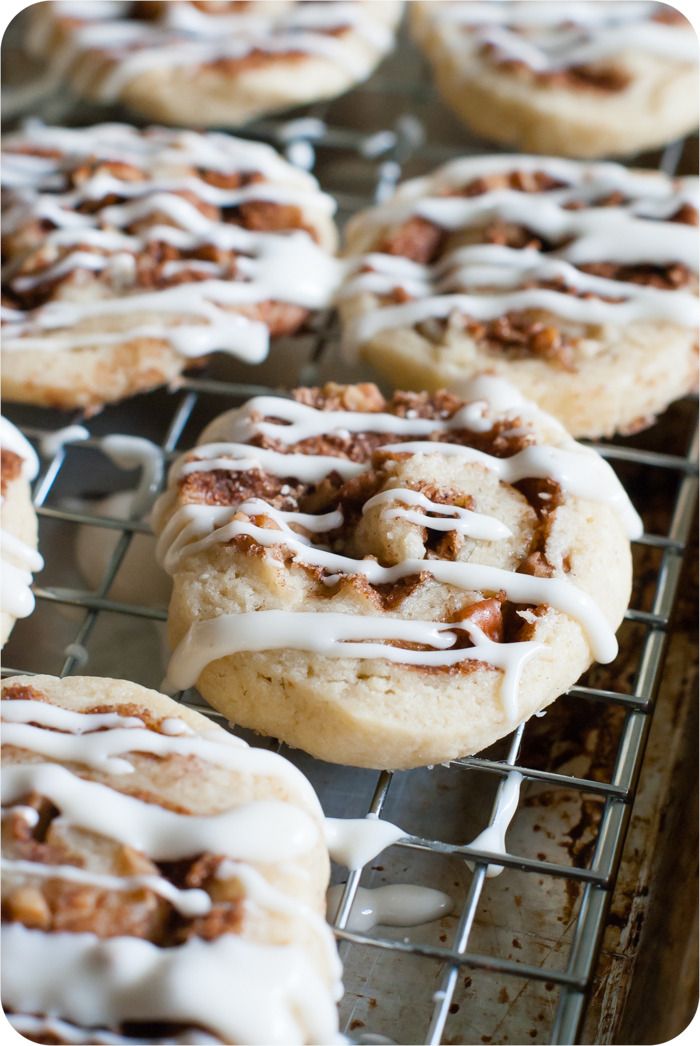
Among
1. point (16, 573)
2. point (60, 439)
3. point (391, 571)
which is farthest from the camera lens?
point (60, 439)

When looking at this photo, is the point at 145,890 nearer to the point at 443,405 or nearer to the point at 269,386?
the point at 443,405

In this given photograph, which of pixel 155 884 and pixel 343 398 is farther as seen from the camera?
pixel 343 398

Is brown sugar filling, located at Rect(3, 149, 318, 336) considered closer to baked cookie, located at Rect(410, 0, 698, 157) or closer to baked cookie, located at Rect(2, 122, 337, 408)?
baked cookie, located at Rect(2, 122, 337, 408)

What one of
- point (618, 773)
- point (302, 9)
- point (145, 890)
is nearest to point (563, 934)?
point (618, 773)

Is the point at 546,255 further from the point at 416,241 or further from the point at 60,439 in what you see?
the point at 60,439

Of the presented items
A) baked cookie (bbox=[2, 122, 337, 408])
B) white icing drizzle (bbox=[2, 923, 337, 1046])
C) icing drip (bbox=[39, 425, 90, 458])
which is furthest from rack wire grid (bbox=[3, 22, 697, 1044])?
white icing drizzle (bbox=[2, 923, 337, 1046])

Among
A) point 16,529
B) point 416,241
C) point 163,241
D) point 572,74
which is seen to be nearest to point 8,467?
point 16,529

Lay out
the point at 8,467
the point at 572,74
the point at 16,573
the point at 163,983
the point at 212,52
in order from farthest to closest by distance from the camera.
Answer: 1. the point at 212,52
2. the point at 572,74
3. the point at 8,467
4. the point at 16,573
5. the point at 163,983

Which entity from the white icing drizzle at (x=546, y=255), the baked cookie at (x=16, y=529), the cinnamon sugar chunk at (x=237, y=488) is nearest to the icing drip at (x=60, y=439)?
the baked cookie at (x=16, y=529)
